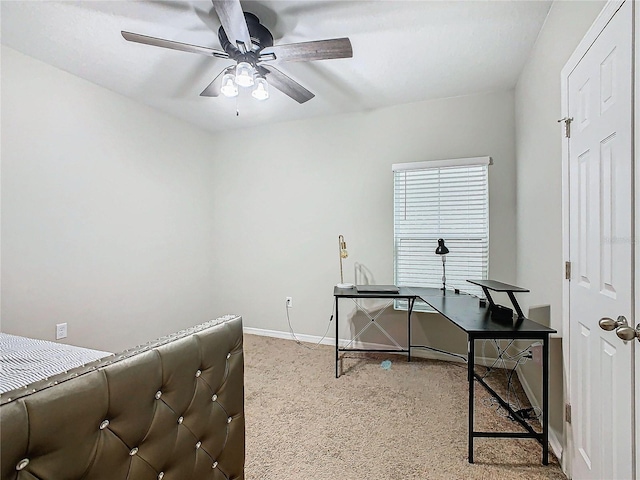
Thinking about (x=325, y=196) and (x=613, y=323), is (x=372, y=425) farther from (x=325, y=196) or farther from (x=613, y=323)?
(x=325, y=196)

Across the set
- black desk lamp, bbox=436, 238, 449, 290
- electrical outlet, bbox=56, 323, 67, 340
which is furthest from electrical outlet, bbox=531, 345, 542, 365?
electrical outlet, bbox=56, 323, 67, 340

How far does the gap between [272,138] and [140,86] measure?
146cm

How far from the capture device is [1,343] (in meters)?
1.64

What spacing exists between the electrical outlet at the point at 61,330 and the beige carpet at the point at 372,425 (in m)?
1.57

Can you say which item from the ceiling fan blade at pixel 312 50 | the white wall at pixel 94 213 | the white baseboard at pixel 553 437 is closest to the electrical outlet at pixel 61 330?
the white wall at pixel 94 213

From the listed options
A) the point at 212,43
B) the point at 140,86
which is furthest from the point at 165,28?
the point at 140,86

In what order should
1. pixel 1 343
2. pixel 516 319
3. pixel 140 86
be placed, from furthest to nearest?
pixel 140 86 → pixel 516 319 → pixel 1 343

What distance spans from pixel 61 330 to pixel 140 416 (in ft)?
8.00

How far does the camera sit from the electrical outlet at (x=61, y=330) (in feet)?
8.59

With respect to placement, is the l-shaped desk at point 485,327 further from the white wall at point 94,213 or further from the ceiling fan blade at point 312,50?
the white wall at point 94,213

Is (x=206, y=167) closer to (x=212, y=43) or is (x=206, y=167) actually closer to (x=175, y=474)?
(x=212, y=43)

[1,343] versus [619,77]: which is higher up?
[619,77]

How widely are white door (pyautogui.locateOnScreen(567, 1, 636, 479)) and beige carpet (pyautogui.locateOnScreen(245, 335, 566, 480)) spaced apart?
443 mm

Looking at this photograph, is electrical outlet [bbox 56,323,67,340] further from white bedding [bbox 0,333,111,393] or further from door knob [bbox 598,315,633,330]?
door knob [bbox 598,315,633,330]
